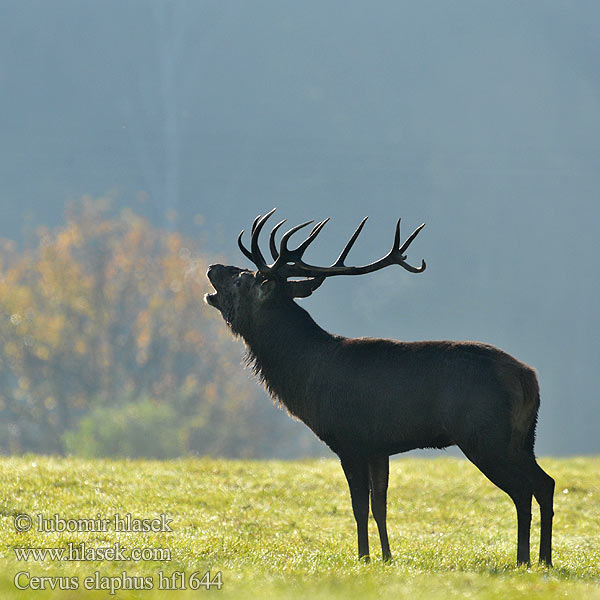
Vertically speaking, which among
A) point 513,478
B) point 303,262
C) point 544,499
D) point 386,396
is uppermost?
point 303,262

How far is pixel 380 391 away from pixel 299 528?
4246 millimetres

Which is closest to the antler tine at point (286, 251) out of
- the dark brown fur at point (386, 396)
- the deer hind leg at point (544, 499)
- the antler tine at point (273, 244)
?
the antler tine at point (273, 244)

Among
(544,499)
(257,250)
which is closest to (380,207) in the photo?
(257,250)

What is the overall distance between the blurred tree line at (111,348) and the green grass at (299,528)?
129 ft

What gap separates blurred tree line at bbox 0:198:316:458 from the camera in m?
59.2

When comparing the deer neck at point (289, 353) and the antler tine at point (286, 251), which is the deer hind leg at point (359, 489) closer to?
the deer neck at point (289, 353)

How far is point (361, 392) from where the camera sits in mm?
9633

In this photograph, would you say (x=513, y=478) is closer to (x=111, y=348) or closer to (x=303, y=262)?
(x=303, y=262)

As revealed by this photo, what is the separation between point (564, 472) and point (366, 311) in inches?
5048

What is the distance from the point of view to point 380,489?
9.84 metres

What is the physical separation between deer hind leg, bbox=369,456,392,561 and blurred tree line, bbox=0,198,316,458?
46.7 metres

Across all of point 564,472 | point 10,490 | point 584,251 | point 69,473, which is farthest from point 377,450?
point 584,251

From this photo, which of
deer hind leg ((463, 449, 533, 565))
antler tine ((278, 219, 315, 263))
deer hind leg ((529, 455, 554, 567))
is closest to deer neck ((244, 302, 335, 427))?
antler tine ((278, 219, 315, 263))

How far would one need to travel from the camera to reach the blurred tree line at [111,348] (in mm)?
59250
